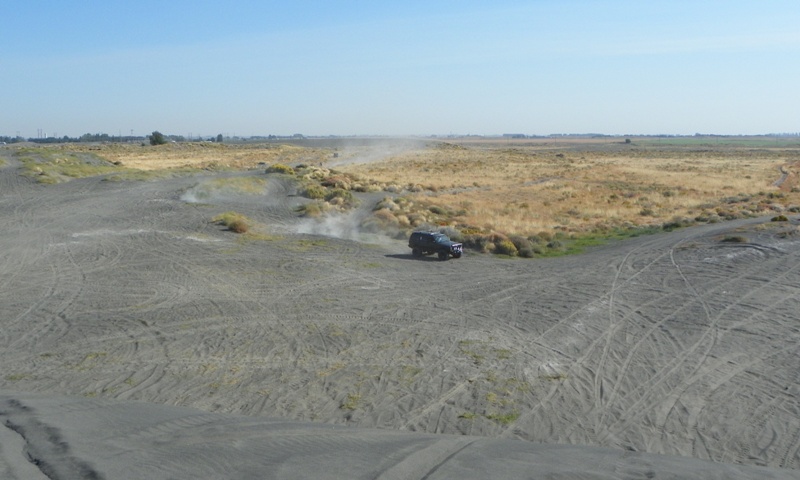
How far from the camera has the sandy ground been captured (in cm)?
1284

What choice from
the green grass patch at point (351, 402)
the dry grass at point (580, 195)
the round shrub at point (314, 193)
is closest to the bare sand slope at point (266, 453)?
the green grass patch at point (351, 402)

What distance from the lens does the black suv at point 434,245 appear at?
114 ft

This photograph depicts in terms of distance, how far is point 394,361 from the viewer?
1981 centimetres

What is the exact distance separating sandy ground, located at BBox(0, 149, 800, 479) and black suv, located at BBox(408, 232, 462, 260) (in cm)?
81

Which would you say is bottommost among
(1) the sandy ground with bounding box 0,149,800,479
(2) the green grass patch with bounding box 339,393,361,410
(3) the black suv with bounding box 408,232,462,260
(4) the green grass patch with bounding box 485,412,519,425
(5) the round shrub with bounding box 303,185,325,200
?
(4) the green grass patch with bounding box 485,412,519,425

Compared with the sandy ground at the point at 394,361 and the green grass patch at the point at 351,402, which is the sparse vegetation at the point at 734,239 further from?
the green grass patch at the point at 351,402

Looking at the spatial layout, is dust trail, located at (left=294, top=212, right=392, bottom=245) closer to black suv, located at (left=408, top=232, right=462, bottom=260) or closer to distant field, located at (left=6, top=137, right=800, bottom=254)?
distant field, located at (left=6, top=137, right=800, bottom=254)

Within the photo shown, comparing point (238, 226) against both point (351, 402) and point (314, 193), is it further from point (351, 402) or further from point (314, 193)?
point (351, 402)

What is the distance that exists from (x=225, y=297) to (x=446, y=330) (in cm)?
916

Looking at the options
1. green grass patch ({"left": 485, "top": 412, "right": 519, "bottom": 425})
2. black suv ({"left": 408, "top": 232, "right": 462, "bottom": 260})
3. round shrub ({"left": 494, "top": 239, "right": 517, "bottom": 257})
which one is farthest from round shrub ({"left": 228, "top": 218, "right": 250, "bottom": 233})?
green grass patch ({"left": 485, "top": 412, "right": 519, "bottom": 425})

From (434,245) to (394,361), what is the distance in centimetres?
1556

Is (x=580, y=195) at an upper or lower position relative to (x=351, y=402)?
upper

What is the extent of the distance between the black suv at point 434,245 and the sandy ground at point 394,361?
0.81 metres

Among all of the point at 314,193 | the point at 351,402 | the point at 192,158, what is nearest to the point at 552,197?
the point at 314,193
